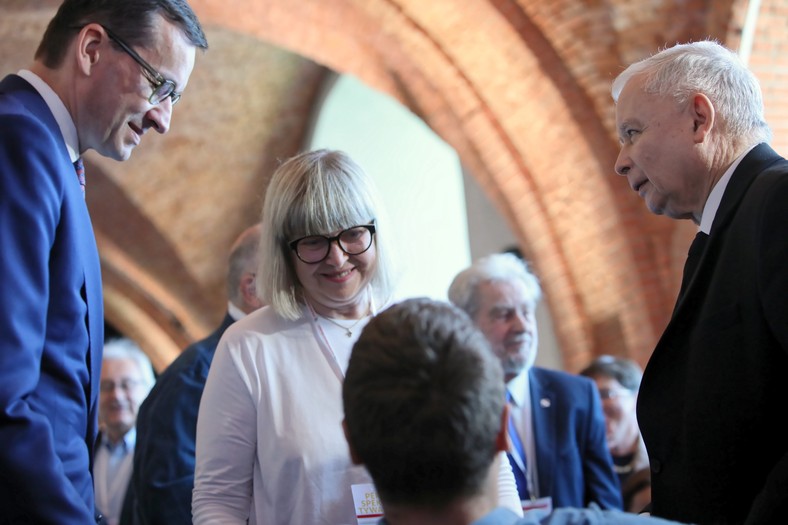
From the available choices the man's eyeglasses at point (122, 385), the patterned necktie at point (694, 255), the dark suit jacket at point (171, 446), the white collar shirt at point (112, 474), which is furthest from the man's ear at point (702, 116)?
the man's eyeglasses at point (122, 385)

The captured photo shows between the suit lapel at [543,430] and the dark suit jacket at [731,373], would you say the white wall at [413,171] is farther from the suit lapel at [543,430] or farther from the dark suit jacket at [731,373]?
the dark suit jacket at [731,373]

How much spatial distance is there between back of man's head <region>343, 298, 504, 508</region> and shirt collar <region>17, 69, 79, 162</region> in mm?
1214

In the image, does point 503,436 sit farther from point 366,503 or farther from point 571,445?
point 571,445

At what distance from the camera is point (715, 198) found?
8.29 ft

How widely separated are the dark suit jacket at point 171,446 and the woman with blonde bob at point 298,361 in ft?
3.35

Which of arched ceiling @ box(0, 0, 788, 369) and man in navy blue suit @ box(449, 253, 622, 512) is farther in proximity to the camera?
arched ceiling @ box(0, 0, 788, 369)

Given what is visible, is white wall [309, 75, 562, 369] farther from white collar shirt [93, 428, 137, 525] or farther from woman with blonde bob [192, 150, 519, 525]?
woman with blonde bob [192, 150, 519, 525]

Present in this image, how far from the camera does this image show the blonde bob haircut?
2717mm

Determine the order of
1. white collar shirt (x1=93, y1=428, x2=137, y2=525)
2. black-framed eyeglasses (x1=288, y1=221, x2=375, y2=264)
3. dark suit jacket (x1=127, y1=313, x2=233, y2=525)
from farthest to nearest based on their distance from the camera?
white collar shirt (x1=93, y1=428, x2=137, y2=525) < dark suit jacket (x1=127, y1=313, x2=233, y2=525) < black-framed eyeglasses (x1=288, y1=221, x2=375, y2=264)

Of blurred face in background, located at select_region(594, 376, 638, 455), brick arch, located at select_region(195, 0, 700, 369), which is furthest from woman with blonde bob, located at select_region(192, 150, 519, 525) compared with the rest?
brick arch, located at select_region(195, 0, 700, 369)

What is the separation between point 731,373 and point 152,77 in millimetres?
1475

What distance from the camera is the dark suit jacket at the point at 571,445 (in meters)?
4.02

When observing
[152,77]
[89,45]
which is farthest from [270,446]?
[89,45]

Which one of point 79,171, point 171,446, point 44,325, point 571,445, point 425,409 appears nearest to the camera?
point 425,409
